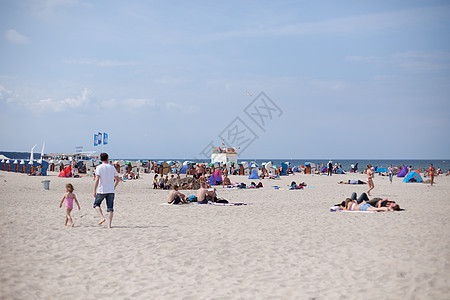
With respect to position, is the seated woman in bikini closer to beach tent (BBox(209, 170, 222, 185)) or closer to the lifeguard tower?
beach tent (BBox(209, 170, 222, 185))

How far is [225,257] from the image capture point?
18.7ft

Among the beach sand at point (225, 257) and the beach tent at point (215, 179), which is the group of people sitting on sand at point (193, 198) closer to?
the beach sand at point (225, 257)

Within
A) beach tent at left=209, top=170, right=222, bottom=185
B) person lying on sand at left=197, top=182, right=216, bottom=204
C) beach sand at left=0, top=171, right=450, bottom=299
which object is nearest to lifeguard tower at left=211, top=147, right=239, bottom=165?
beach tent at left=209, top=170, right=222, bottom=185

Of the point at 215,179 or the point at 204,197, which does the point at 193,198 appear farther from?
the point at 215,179

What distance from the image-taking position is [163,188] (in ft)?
64.1

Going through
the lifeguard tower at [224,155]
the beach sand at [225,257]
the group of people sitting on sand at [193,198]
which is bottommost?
the beach sand at [225,257]

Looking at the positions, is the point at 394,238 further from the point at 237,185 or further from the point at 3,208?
the point at 237,185

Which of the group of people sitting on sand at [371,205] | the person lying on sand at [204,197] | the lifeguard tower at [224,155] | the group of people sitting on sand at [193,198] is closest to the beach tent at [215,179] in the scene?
the group of people sitting on sand at [193,198]

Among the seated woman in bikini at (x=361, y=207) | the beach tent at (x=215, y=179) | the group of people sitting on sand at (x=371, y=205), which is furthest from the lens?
the beach tent at (x=215, y=179)

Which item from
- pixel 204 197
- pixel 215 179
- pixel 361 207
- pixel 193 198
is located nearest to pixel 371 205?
pixel 361 207

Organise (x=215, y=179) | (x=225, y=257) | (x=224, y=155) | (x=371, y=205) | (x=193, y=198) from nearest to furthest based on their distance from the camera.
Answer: (x=225, y=257) → (x=371, y=205) → (x=193, y=198) → (x=215, y=179) → (x=224, y=155)

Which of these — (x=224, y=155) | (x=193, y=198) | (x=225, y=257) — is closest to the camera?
(x=225, y=257)

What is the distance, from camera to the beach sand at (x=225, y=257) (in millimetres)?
4273

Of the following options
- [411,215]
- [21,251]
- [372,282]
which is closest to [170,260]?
[21,251]
